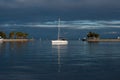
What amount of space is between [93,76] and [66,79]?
222 centimetres

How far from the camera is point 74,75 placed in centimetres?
2134

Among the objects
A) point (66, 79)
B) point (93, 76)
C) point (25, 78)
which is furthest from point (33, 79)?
point (93, 76)

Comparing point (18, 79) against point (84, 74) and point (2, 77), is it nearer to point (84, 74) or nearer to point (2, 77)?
point (2, 77)

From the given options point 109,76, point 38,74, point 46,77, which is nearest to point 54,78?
point 46,77

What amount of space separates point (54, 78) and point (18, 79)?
224 cm

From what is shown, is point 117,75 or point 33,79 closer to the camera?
point 33,79

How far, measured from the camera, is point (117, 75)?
21.3 meters

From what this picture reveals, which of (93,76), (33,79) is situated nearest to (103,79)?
(93,76)

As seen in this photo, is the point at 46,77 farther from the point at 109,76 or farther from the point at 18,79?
the point at 109,76

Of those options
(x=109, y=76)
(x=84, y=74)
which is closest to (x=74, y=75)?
(x=84, y=74)

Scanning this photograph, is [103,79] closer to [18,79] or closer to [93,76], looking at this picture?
[93,76]

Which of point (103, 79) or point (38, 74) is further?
point (38, 74)

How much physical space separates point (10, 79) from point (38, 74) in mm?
2943

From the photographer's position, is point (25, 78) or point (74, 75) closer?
point (25, 78)
